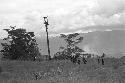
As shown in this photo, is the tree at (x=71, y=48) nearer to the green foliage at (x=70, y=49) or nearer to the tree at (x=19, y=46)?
the green foliage at (x=70, y=49)

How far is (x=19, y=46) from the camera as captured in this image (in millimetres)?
60000

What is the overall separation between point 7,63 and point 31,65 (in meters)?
3.93

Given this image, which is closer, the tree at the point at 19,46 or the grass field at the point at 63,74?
the grass field at the point at 63,74

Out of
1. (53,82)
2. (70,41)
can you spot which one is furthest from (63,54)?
(53,82)

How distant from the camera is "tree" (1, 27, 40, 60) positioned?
59.8 meters

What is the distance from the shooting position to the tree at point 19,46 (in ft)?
196

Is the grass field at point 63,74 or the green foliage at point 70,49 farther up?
the green foliage at point 70,49

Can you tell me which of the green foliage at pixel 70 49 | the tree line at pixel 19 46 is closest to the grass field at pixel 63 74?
the tree line at pixel 19 46

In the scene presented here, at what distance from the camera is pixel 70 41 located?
75.2 meters

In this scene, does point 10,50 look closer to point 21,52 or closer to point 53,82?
point 21,52

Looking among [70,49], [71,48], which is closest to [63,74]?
[70,49]

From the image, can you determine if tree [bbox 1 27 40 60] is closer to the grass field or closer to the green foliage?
the green foliage

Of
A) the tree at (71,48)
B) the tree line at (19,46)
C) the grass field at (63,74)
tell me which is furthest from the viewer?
the tree at (71,48)

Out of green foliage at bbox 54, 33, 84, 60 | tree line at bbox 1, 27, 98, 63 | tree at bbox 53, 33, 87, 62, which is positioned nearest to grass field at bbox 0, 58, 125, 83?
tree line at bbox 1, 27, 98, 63
